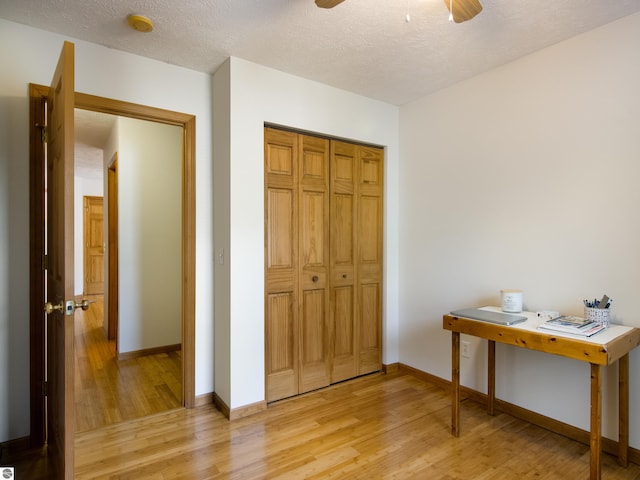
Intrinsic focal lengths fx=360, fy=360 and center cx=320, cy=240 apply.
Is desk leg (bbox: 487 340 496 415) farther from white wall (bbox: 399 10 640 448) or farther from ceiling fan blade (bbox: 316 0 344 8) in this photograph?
ceiling fan blade (bbox: 316 0 344 8)

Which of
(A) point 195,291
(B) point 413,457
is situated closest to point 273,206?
(A) point 195,291

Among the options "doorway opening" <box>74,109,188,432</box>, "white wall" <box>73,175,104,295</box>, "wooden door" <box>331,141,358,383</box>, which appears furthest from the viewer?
"white wall" <box>73,175,104,295</box>

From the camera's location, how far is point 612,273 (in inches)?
82.9

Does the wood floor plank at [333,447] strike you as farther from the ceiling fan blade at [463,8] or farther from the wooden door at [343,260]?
the ceiling fan blade at [463,8]

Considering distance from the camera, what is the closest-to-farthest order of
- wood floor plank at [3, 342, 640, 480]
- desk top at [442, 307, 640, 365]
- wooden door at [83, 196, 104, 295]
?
desk top at [442, 307, 640, 365] → wood floor plank at [3, 342, 640, 480] → wooden door at [83, 196, 104, 295]

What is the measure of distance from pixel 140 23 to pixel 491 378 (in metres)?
3.21

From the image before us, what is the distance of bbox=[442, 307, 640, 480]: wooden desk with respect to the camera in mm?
1724

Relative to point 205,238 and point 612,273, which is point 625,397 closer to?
point 612,273

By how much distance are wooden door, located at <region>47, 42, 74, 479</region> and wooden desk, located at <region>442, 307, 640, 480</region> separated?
2095mm

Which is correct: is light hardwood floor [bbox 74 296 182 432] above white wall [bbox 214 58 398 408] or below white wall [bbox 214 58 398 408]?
below

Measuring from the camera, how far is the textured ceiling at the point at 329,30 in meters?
1.93

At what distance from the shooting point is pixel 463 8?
1.63m

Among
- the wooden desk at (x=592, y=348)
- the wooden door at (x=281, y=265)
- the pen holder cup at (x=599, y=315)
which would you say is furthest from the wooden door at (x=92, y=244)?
the pen holder cup at (x=599, y=315)

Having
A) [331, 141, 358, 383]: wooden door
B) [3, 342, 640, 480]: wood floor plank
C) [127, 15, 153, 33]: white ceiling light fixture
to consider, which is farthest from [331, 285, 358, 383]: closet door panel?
[127, 15, 153, 33]: white ceiling light fixture
